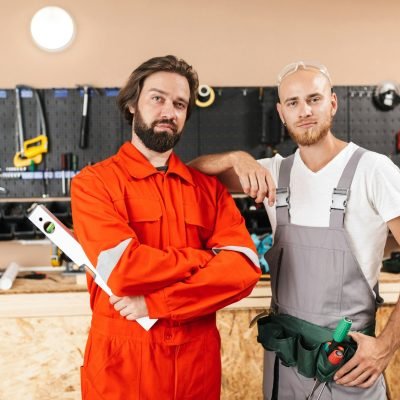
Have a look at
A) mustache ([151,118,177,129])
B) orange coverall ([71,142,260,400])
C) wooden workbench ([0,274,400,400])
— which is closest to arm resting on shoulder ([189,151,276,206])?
orange coverall ([71,142,260,400])

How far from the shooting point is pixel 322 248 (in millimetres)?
1512

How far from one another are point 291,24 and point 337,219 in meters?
2.33

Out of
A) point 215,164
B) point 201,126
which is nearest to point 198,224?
point 215,164

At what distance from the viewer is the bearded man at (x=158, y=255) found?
4.32ft

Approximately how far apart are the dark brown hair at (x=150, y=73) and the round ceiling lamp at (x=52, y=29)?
68.7 inches

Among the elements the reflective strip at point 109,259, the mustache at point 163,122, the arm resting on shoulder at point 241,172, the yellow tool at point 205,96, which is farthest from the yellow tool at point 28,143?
the reflective strip at point 109,259

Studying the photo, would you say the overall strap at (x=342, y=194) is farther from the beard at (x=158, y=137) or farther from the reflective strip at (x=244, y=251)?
the beard at (x=158, y=137)

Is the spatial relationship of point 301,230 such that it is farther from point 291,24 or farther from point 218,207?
point 291,24

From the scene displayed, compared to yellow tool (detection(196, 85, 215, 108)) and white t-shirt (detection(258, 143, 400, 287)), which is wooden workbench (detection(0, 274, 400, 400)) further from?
yellow tool (detection(196, 85, 215, 108))

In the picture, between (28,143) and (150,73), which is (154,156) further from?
(28,143)

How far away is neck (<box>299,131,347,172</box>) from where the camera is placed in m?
1.58

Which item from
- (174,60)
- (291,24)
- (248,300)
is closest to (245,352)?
(248,300)

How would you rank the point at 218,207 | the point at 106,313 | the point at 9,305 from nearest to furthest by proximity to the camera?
1. the point at 106,313
2. the point at 218,207
3. the point at 9,305

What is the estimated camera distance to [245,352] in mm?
2639
